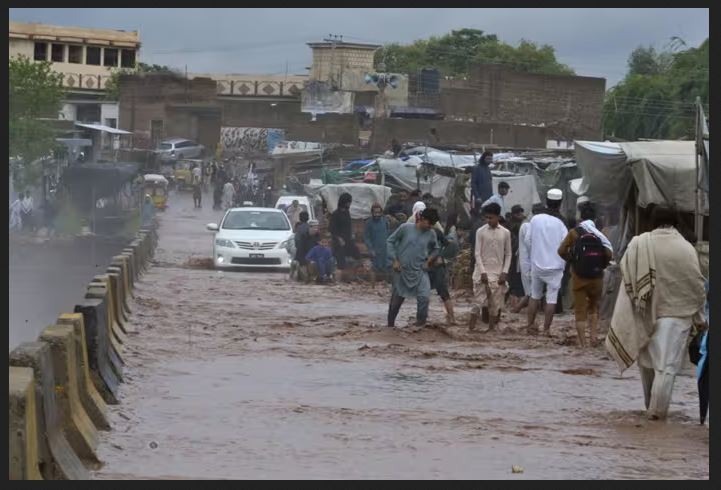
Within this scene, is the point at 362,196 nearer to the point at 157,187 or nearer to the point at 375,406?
the point at 375,406

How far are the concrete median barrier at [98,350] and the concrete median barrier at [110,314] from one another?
3.68 ft

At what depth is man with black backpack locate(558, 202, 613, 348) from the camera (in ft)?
53.2

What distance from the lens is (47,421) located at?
7.68m

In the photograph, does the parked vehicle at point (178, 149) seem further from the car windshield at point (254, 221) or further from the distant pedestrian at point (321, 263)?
the distant pedestrian at point (321, 263)

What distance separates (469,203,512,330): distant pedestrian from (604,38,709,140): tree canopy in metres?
33.3

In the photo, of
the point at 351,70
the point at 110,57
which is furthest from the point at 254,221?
the point at 110,57

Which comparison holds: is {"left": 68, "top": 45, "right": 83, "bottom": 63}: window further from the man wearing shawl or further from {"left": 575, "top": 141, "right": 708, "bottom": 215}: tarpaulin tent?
the man wearing shawl

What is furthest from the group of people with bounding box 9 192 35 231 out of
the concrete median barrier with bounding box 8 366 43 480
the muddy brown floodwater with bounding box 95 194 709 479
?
the concrete median barrier with bounding box 8 366 43 480

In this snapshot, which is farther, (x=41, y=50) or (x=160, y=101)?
(x=41, y=50)

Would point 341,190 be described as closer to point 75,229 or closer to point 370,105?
point 75,229

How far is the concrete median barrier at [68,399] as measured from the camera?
342 inches

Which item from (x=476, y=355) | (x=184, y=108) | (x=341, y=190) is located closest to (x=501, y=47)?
(x=184, y=108)

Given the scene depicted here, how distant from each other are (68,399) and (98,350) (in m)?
2.59

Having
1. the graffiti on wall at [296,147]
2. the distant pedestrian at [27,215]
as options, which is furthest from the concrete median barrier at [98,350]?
the graffiti on wall at [296,147]
